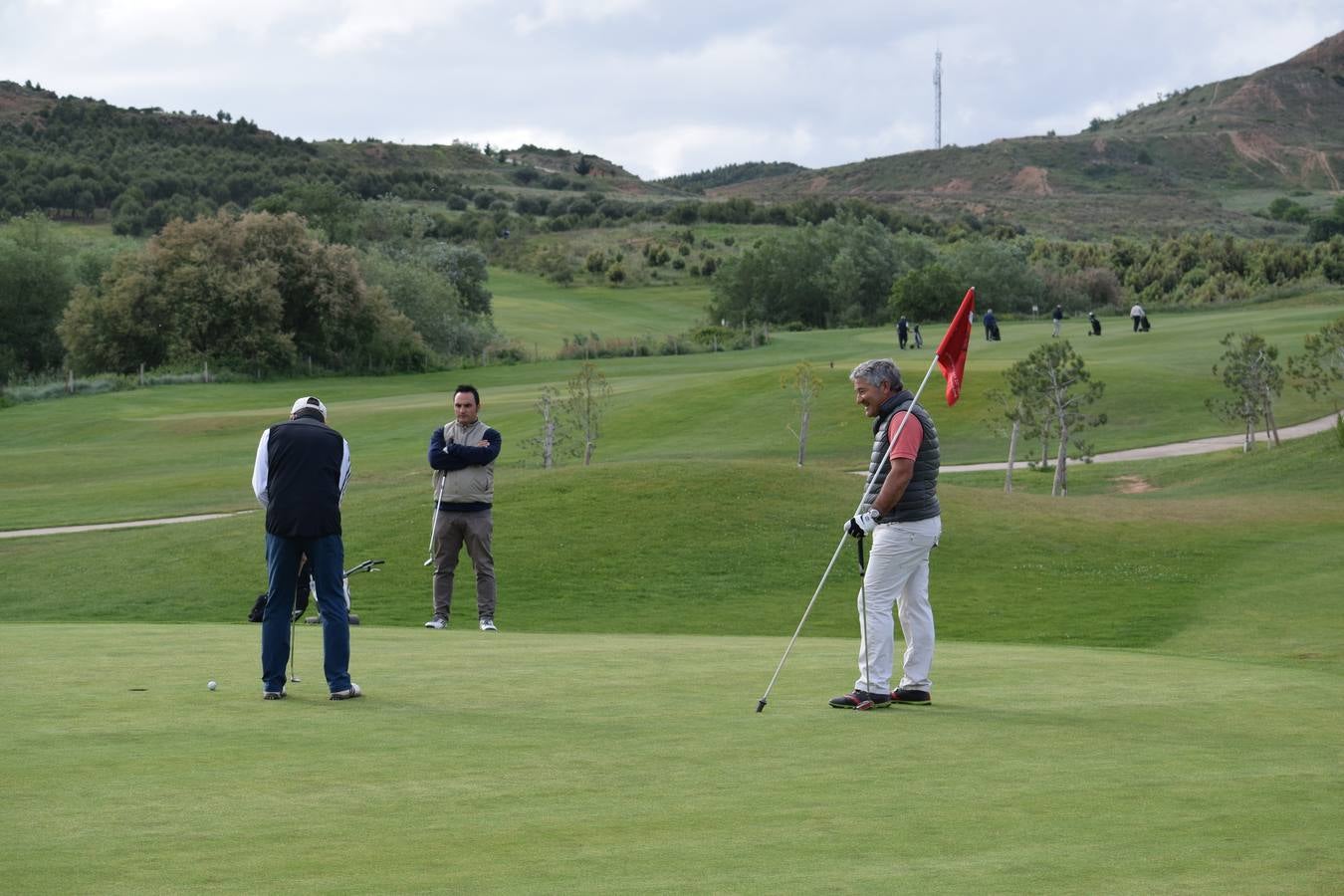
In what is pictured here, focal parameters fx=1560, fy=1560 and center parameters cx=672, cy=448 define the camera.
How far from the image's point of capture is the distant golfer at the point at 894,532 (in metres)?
11.0

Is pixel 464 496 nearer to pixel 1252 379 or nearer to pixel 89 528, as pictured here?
pixel 89 528

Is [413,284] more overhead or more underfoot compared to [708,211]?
more underfoot

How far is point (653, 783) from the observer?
8109 millimetres

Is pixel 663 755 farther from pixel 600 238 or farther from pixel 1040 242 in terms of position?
pixel 600 238

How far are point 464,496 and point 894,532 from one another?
7931 mm

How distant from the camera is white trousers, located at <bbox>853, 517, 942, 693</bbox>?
1112 cm

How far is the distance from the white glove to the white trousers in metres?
0.17

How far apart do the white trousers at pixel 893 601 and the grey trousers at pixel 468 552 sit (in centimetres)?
771

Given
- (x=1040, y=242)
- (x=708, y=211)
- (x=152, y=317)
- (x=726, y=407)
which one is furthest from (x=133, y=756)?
(x=708, y=211)

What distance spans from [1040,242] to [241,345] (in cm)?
8705

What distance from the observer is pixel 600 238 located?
18088 cm

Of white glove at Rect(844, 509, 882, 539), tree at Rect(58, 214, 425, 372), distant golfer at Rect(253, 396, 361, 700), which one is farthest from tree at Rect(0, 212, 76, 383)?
white glove at Rect(844, 509, 882, 539)

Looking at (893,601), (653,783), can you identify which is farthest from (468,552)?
(653,783)

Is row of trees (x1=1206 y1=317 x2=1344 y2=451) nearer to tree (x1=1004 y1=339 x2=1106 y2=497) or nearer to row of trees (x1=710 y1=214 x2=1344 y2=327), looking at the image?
tree (x1=1004 y1=339 x2=1106 y2=497)
